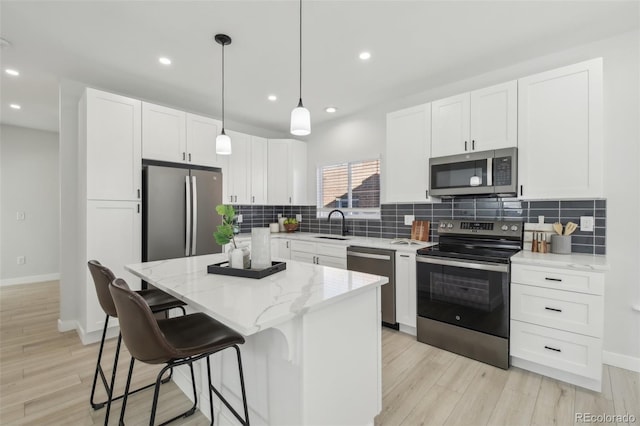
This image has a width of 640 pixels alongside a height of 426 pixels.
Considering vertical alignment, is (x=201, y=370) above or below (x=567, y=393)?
above

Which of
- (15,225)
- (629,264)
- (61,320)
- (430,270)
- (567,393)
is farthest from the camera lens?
(15,225)

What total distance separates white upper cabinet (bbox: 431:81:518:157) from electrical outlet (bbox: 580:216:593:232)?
841 millimetres

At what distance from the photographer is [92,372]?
237 cm

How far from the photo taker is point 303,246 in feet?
13.1

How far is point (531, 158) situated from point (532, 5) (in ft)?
3.65

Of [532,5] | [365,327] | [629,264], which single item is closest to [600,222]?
[629,264]

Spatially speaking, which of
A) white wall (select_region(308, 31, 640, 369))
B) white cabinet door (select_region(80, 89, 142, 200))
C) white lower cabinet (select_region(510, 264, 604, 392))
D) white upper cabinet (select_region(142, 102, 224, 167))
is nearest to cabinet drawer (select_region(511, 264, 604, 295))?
white lower cabinet (select_region(510, 264, 604, 392))

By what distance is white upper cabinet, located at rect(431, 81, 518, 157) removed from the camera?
2.59 m

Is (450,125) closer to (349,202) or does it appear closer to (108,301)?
(349,202)

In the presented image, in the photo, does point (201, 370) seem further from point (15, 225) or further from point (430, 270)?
point (15, 225)

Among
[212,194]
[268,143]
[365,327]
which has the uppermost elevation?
[268,143]

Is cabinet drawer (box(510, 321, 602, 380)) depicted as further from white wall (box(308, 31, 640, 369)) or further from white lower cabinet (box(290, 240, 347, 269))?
white lower cabinet (box(290, 240, 347, 269))

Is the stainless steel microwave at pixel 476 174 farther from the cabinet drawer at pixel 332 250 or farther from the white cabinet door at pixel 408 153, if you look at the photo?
the cabinet drawer at pixel 332 250

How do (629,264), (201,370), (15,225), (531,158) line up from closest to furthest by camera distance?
(201,370), (629,264), (531,158), (15,225)
